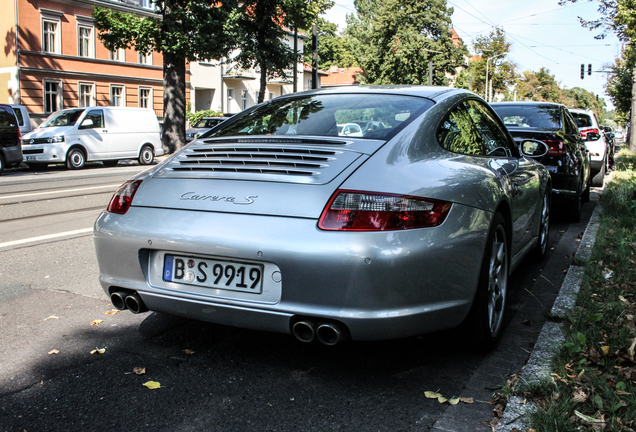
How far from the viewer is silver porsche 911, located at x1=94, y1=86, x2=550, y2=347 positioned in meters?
2.60

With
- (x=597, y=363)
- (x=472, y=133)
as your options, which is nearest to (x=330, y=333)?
(x=597, y=363)

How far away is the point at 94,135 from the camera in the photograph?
1847 cm

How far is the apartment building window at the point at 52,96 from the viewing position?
31562 millimetres

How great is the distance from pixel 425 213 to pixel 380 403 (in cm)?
88

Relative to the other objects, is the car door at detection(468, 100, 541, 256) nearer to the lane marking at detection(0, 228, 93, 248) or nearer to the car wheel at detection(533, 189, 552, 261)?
the car wheel at detection(533, 189, 552, 261)

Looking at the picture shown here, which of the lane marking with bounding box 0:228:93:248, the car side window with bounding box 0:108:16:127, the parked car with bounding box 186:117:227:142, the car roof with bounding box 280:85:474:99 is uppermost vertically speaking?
the parked car with bounding box 186:117:227:142

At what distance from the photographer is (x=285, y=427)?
2490 millimetres

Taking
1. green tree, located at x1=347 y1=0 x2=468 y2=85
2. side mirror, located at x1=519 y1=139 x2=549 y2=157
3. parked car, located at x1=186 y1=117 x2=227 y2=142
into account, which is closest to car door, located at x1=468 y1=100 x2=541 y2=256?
side mirror, located at x1=519 y1=139 x2=549 y2=157

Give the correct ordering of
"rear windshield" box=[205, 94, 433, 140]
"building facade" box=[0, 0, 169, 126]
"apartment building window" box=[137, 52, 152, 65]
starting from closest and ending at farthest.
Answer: "rear windshield" box=[205, 94, 433, 140] < "building facade" box=[0, 0, 169, 126] < "apartment building window" box=[137, 52, 152, 65]

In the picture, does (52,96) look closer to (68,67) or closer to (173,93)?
(68,67)

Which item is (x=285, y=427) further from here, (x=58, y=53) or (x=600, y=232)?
(x=58, y=53)

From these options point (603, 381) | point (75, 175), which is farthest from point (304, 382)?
point (75, 175)

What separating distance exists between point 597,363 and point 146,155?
1921 cm

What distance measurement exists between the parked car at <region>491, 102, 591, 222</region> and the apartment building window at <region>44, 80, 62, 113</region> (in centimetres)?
2856
